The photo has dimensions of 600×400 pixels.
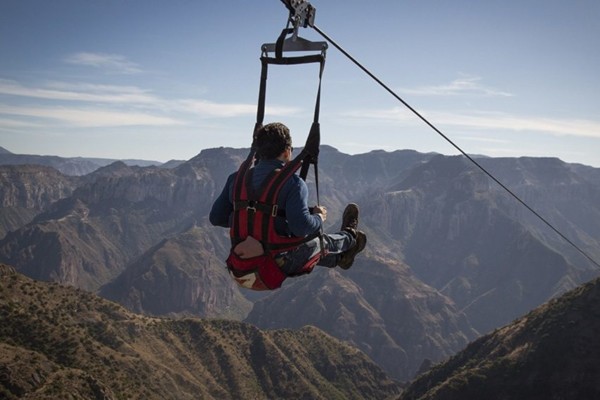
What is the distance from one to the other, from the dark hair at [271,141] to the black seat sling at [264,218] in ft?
1.28

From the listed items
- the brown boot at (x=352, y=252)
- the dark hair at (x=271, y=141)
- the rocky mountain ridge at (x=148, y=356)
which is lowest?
the rocky mountain ridge at (x=148, y=356)

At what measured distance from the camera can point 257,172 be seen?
8320 millimetres

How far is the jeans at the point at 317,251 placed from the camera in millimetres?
8750

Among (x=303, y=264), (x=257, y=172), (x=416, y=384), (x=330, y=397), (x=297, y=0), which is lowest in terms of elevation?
(x=330, y=397)

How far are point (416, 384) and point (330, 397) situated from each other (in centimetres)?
4356

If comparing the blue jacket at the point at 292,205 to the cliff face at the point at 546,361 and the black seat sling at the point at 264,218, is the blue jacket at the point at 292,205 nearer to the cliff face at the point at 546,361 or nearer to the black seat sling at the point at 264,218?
the black seat sling at the point at 264,218

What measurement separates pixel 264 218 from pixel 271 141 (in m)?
1.47

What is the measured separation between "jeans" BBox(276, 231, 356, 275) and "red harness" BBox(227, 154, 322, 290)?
0.18 meters

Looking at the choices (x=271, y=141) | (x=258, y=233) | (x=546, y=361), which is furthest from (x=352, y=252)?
(x=546, y=361)

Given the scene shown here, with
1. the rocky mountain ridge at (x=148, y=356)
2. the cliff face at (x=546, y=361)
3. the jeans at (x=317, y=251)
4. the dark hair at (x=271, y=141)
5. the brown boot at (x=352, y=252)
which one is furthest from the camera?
the cliff face at (x=546, y=361)

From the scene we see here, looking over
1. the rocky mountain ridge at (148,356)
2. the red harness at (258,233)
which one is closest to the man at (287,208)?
the red harness at (258,233)

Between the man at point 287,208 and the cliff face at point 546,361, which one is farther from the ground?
the man at point 287,208

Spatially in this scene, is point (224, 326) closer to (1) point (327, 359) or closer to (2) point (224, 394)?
(2) point (224, 394)

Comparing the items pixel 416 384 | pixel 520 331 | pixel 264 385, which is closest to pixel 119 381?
pixel 264 385
